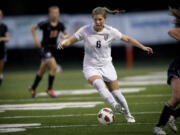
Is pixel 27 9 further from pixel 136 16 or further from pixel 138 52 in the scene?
pixel 136 16

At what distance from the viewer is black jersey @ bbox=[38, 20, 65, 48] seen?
45.5ft

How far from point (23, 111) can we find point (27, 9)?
2110cm

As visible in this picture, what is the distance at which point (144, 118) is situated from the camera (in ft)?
31.0

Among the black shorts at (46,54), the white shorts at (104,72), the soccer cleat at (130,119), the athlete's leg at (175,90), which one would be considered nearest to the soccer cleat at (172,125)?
the athlete's leg at (175,90)

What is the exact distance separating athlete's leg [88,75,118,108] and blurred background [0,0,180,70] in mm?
12643

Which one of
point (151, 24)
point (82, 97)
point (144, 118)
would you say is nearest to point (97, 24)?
point (144, 118)

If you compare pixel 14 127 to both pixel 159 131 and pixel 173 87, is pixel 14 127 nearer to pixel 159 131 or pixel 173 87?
pixel 159 131

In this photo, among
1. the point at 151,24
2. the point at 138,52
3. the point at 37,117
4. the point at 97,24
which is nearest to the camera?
the point at 97,24

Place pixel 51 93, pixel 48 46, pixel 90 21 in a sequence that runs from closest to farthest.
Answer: pixel 51 93 < pixel 48 46 < pixel 90 21

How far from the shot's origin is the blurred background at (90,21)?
79.7ft

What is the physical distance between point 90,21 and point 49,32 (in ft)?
35.9

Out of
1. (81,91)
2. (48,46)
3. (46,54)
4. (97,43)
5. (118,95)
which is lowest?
(81,91)

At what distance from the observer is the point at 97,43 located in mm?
9164

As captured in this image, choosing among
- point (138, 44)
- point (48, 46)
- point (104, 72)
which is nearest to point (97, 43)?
point (104, 72)
